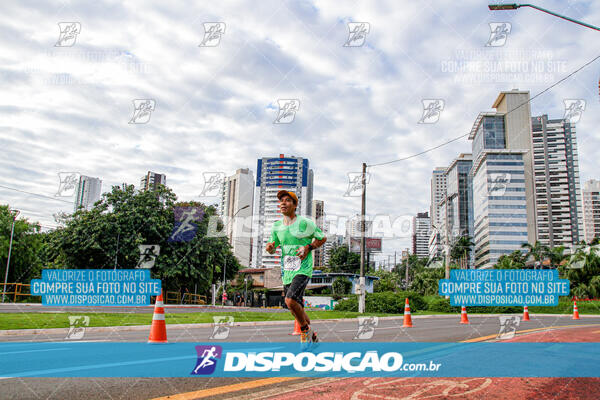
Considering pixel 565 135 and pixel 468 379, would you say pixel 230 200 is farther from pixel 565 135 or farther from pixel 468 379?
pixel 468 379

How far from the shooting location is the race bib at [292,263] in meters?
4.76

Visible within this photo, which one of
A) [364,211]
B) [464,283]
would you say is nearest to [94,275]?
[364,211]

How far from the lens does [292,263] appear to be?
4789 mm

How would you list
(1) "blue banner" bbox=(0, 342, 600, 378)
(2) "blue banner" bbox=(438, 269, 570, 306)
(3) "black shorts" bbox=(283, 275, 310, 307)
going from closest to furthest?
1. (1) "blue banner" bbox=(0, 342, 600, 378)
2. (3) "black shorts" bbox=(283, 275, 310, 307)
3. (2) "blue banner" bbox=(438, 269, 570, 306)

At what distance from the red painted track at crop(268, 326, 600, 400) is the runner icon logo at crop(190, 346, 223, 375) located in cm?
123

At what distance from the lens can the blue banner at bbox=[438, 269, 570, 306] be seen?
22516 millimetres

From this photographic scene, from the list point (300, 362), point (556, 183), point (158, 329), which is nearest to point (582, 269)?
point (158, 329)

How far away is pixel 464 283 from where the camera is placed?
79.4 ft

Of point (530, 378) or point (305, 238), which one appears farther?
point (305, 238)

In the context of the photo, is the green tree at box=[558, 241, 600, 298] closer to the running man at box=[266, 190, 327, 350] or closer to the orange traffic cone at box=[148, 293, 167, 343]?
the orange traffic cone at box=[148, 293, 167, 343]

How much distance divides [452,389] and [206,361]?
8.05 feet

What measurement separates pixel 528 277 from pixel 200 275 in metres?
22.7

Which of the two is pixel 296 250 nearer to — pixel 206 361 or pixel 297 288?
pixel 297 288

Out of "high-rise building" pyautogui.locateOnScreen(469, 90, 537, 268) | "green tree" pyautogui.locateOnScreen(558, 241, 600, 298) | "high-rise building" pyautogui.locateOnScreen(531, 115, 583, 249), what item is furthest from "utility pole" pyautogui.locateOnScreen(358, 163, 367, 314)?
"high-rise building" pyautogui.locateOnScreen(531, 115, 583, 249)
